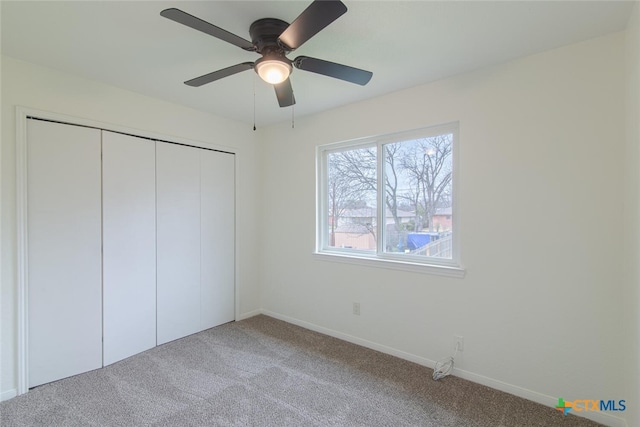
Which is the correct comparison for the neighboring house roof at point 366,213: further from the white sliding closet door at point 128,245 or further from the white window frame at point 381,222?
the white sliding closet door at point 128,245

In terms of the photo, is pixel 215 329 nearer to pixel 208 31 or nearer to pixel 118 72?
pixel 118 72

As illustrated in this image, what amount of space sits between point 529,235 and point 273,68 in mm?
2038

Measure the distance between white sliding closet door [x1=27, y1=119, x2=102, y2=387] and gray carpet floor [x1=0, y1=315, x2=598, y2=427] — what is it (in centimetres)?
24

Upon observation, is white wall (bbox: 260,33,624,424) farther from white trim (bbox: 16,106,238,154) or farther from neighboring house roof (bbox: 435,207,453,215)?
white trim (bbox: 16,106,238,154)

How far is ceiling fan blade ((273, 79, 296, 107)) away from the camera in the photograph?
1.94 meters

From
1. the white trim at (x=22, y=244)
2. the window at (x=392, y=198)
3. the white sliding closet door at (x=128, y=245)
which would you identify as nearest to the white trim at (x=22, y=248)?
the white trim at (x=22, y=244)

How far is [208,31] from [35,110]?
180 cm

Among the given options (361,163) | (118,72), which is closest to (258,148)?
(361,163)

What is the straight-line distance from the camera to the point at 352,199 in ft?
10.6

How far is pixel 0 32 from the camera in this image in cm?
185

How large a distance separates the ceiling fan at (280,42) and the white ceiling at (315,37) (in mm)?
98

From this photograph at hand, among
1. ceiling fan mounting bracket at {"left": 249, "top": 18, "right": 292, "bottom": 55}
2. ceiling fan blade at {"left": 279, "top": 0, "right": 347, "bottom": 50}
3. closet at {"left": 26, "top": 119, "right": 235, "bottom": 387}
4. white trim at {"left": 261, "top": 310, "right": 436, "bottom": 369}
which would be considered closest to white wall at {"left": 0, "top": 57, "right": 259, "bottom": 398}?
closet at {"left": 26, "top": 119, "right": 235, "bottom": 387}

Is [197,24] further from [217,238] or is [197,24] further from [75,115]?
[217,238]

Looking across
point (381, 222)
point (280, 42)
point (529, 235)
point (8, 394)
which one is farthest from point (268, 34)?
point (8, 394)
